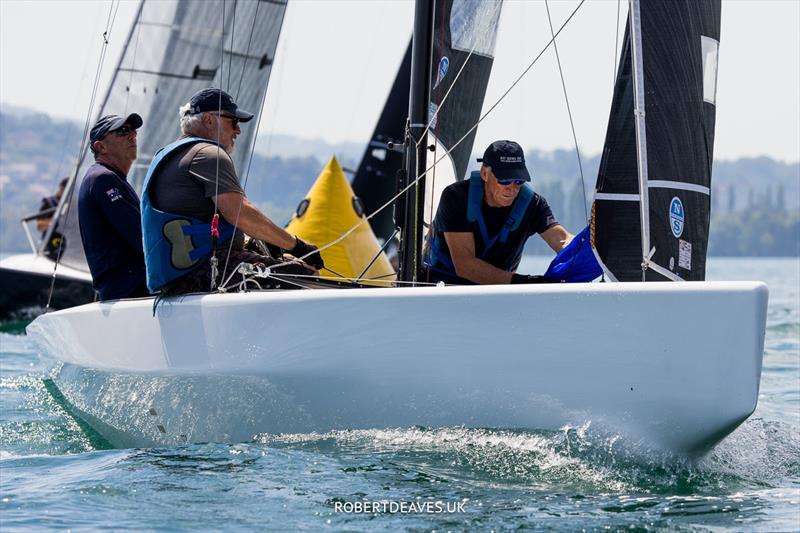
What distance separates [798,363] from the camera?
8.04 metres

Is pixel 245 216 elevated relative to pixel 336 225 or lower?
elevated

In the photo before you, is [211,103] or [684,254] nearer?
[684,254]

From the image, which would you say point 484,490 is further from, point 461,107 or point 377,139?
point 377,139

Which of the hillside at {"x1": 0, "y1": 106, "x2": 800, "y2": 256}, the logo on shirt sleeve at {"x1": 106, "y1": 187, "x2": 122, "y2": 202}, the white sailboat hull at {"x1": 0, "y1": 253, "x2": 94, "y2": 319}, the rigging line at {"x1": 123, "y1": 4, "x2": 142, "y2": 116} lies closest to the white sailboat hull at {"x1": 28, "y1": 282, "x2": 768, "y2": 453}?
the logo on shirt sleeve at {"x1": 106, "y1": 187, "x2": 122, "y2": 202}

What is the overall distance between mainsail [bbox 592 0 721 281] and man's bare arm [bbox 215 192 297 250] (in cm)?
111

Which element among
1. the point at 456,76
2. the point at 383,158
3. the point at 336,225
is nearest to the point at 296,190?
the point at 383,158

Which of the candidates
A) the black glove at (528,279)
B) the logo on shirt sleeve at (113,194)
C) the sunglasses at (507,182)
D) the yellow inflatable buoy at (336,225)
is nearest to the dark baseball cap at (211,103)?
the logo on shirt sleeve at (113,194)

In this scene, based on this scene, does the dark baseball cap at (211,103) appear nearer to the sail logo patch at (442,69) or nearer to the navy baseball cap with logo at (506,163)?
the navy baseball cap with logo at (506,163)

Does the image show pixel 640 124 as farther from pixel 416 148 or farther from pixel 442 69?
pixel 442 69

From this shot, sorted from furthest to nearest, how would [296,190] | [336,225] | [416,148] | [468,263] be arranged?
[296,190]
[336,225]
[416,148]
[468,263]

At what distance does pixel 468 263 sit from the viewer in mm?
4121

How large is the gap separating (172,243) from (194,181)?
23 cm

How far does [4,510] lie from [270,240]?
52.0 inches

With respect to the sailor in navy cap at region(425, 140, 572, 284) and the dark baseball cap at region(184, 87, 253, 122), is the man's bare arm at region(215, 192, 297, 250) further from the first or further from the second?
the sailor in navy cap at region(425, 140, 572, 284)
